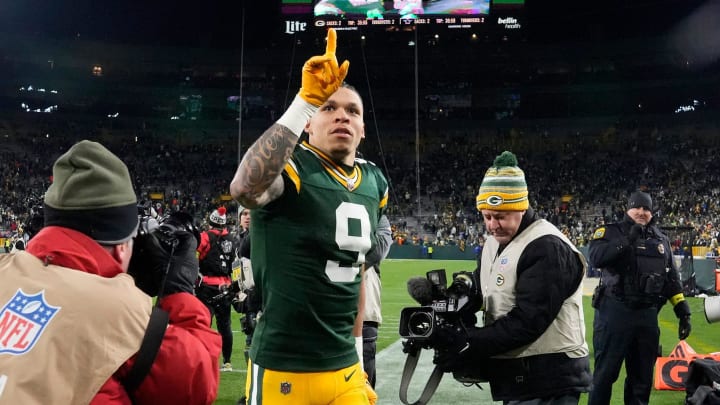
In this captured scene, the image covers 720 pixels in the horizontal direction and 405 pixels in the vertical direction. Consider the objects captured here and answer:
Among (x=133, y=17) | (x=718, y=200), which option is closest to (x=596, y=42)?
(x=718, y=200)

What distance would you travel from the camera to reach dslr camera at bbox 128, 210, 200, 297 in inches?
81.2

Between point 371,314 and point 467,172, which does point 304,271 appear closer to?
point 371,314

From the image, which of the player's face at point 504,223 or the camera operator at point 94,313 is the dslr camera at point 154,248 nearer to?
the camera operator at point 94,313

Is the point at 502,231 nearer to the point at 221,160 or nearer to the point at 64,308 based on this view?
the point at 64,308

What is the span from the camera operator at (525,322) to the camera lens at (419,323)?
0.22 ft

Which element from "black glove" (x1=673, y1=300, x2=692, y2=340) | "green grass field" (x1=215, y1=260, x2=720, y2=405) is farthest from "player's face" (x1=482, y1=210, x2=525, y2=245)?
"black glove" (x1=673, y1=300, x2=692, y2=340)

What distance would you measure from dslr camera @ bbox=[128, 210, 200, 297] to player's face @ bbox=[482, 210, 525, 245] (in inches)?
70.9

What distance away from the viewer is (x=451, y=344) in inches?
132

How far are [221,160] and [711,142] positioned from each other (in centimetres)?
3019

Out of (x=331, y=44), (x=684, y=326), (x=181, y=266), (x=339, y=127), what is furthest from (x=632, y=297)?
(x=181, y=266)

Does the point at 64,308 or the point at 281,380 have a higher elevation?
the point at 64,308

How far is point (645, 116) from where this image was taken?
46812 millimetres

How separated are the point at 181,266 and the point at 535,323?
1.77 metres

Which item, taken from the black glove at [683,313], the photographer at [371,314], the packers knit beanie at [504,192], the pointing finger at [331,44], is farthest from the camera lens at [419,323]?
the black glove at [683,313]
